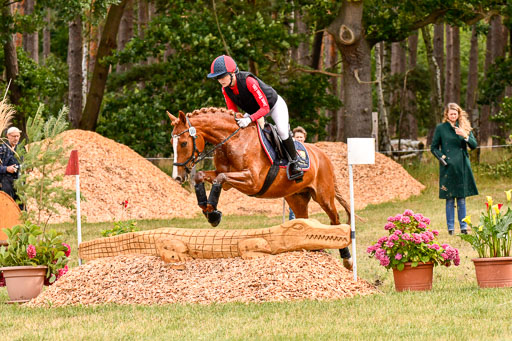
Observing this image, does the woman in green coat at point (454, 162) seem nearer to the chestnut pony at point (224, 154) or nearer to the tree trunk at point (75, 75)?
the chestnut pony at point (224, 154)

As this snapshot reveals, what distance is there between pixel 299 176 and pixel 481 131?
25.9 meters

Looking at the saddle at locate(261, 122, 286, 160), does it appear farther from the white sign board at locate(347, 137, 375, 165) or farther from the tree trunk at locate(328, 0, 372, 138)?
the tree trunk at locate(328, 0, 372, 138)

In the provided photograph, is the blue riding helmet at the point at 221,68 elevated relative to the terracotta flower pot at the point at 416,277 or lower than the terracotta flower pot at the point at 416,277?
elevated

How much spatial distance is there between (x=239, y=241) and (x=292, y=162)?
3.66 feet

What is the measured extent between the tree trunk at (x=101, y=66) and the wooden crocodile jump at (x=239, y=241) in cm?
1416

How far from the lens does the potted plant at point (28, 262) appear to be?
898 centimetres

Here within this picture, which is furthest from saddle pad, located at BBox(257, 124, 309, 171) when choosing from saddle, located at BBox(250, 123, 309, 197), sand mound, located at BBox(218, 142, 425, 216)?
sand mound, located at BBox(218, 142, 425, 216)

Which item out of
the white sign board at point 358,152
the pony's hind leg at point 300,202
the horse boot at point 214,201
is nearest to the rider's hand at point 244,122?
the horse boot at point 214,201

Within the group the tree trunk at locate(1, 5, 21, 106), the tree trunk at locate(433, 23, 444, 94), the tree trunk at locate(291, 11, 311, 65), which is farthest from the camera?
the tree trunk at locate(433, 23, 444, 94)

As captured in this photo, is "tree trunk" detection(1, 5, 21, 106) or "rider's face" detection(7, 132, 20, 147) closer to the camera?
"rider's face" detection(7, 132, 20, 147)

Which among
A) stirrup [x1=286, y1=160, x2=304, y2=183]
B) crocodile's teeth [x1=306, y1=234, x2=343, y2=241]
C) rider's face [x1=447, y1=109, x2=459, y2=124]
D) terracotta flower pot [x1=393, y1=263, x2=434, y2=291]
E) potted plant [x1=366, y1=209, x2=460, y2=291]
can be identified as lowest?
terracotta flower pot [x1=393, y1=263, x2=434, y2=291]

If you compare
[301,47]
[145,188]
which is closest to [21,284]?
[145,188]

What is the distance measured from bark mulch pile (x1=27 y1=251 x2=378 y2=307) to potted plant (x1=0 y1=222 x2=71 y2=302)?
392 mm

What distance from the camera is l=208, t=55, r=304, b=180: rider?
846 cm
